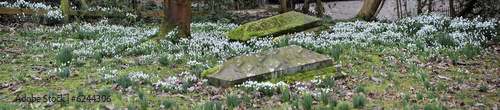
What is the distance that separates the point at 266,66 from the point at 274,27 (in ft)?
14.1

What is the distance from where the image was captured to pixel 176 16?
7965 millimetres

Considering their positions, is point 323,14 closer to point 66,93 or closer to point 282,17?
point 282,17

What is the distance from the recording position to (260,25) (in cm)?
888

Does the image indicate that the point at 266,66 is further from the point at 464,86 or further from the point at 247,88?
the point at 464,86

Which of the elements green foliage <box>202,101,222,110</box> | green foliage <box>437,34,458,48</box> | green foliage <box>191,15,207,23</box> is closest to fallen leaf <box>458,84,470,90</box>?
green foliage <box>437,34,458,48</box>

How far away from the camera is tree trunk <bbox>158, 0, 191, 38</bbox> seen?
25.7 ft

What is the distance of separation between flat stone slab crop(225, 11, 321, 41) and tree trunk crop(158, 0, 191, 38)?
4.20ft

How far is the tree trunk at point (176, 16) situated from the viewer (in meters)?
7.83

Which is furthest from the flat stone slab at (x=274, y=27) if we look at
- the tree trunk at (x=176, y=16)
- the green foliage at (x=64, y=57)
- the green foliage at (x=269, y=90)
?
the green foliage at (x=269, y=90)

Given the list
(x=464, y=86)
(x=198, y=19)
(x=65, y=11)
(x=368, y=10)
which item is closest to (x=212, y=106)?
(x=464, y=86)

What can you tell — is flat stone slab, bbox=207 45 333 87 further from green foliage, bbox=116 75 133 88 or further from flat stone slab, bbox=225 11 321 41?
flat stone slab, bbox=225 11 321 41

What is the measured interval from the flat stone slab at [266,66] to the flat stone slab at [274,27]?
3.35 metres

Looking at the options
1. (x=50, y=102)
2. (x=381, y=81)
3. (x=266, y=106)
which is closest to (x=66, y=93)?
(x=50, y=102)

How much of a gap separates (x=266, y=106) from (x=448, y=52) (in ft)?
14.1
